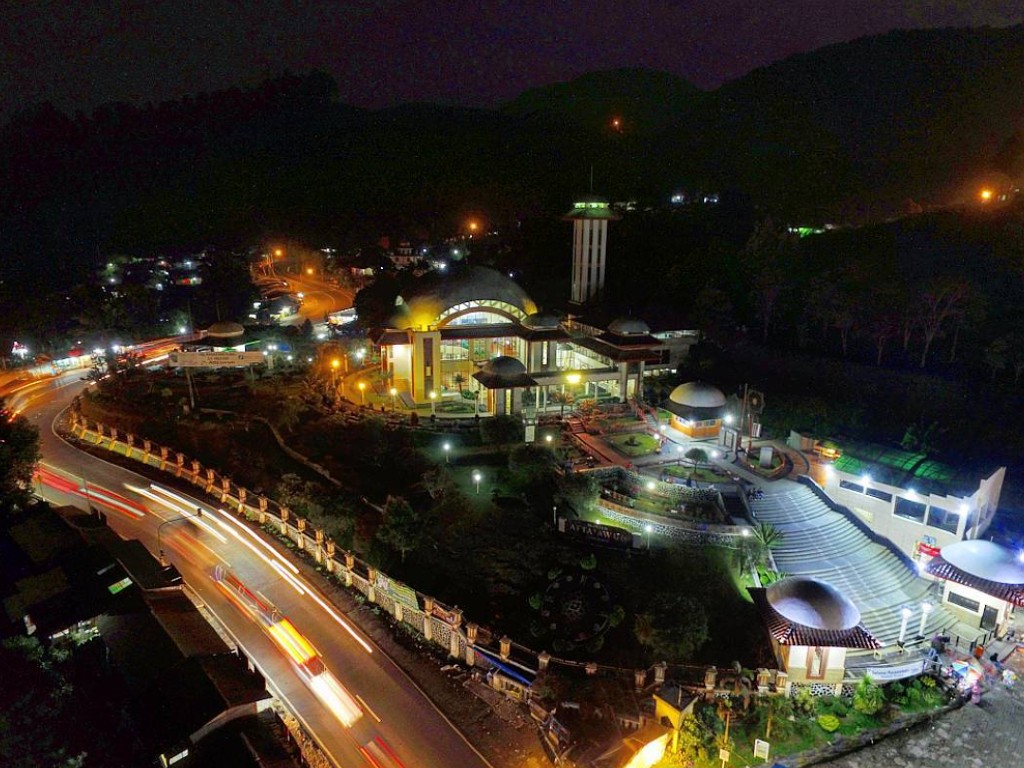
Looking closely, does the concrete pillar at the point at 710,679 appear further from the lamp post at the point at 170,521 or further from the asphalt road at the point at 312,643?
the lamp post at the point at 170,521

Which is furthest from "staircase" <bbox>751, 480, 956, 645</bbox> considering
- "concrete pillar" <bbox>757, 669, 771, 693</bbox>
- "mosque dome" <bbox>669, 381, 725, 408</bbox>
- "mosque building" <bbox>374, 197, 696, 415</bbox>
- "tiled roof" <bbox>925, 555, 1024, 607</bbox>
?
"mosque building" <bbox>374, 197, 696, 415</bbox>

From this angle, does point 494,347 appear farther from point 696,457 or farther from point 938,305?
point 938,305

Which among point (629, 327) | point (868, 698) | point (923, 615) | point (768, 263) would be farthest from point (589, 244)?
point (868, 698)

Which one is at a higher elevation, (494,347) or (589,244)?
(589,244)

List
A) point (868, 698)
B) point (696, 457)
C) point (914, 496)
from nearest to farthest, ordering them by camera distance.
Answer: point (868, 698) < point (914, 496) < point (696, 457)

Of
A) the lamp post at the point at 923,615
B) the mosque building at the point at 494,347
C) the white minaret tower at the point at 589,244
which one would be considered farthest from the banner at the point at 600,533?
the white minaret tower at the point at 589,244

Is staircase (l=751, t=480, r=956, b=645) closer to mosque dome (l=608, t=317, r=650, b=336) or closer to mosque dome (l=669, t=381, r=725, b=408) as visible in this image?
mosque dome (l=669, t=381, r=725, b=408)

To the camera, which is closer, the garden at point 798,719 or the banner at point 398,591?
the garden at point 798,719
